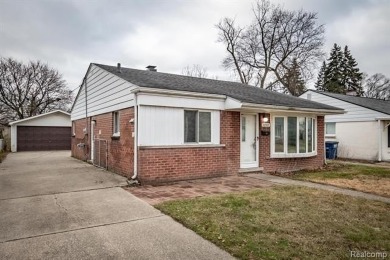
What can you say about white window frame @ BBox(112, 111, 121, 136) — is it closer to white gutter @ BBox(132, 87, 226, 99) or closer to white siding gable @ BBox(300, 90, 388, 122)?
white gutter @ BBox(132, 87, 226, 99)

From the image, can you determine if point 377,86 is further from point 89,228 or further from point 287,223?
point 89,228

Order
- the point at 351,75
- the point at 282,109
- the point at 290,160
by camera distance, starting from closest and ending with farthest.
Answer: the point at 282,109 → the point at 290,160 → the point at 351,75

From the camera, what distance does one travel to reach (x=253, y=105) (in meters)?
9.27

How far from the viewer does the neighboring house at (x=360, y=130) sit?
51.4ft

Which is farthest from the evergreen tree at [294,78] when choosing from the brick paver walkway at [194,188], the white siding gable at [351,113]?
the brick paver walkway at [194,188]

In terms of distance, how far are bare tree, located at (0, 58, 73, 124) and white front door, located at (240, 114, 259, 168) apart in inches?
1266

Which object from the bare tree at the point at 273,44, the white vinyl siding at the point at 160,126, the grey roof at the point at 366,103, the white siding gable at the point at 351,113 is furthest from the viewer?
the bare tree at the point at 273,44

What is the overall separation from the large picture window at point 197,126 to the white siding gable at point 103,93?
194 centimetres

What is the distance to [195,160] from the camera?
895 cm

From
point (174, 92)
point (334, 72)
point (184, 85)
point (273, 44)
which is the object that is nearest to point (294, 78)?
A: point (273, 44)

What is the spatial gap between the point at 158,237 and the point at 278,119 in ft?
26.7

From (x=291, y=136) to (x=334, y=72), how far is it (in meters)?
36.0

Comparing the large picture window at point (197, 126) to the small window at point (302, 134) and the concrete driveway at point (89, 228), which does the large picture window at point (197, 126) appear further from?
the small window at point (302, 134)

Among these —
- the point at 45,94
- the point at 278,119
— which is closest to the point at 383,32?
the point at 278,119
